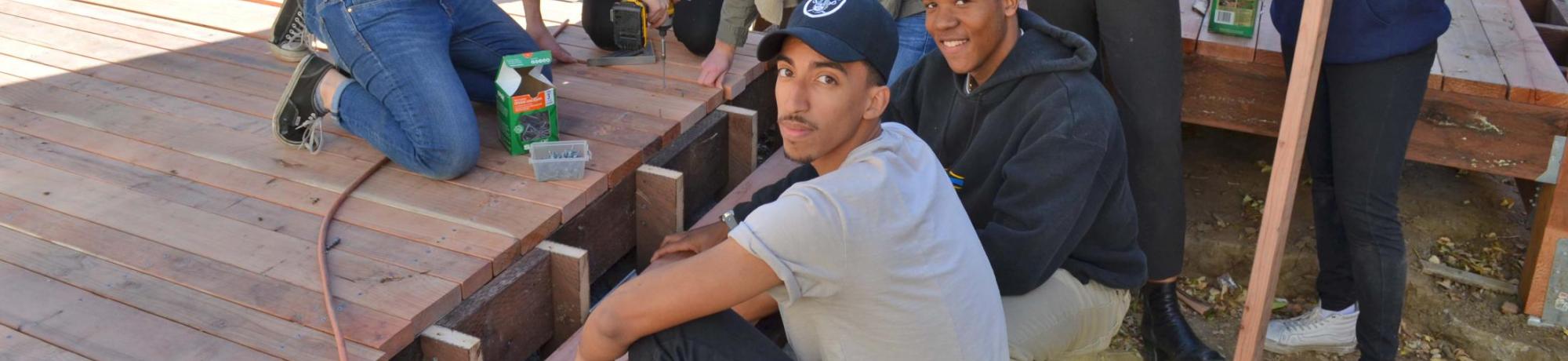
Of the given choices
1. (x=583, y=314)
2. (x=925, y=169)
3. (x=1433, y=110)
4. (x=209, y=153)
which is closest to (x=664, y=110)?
(x=583, y=314)

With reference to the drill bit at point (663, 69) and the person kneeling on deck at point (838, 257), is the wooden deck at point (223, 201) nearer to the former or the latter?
the drill bit at point (663, 69)

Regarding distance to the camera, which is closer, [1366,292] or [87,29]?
[1366,292]

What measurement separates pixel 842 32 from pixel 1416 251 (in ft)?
8.54

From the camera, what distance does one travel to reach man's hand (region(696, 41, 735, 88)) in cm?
361

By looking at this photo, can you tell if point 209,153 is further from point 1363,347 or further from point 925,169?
point 1363,347

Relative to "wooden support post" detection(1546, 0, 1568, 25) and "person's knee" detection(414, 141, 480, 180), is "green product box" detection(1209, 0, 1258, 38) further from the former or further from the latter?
"person's knee" detection(414, 141, 480, 180)

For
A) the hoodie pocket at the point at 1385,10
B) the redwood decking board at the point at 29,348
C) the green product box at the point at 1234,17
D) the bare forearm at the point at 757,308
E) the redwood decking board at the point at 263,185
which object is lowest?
the redwood decking board at the point at 29,348

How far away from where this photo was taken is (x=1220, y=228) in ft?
12.3

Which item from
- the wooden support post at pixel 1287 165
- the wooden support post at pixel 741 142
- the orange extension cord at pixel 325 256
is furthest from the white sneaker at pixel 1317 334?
the orange extension cord at pixel 325 256

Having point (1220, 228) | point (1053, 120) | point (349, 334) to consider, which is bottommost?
point (1220, 228)

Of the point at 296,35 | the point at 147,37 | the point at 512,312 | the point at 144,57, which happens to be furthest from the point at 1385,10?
the point at 147,37

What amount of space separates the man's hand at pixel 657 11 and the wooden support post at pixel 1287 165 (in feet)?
6.89

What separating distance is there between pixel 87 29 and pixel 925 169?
11.3 feet

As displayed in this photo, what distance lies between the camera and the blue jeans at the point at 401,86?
2889mm
